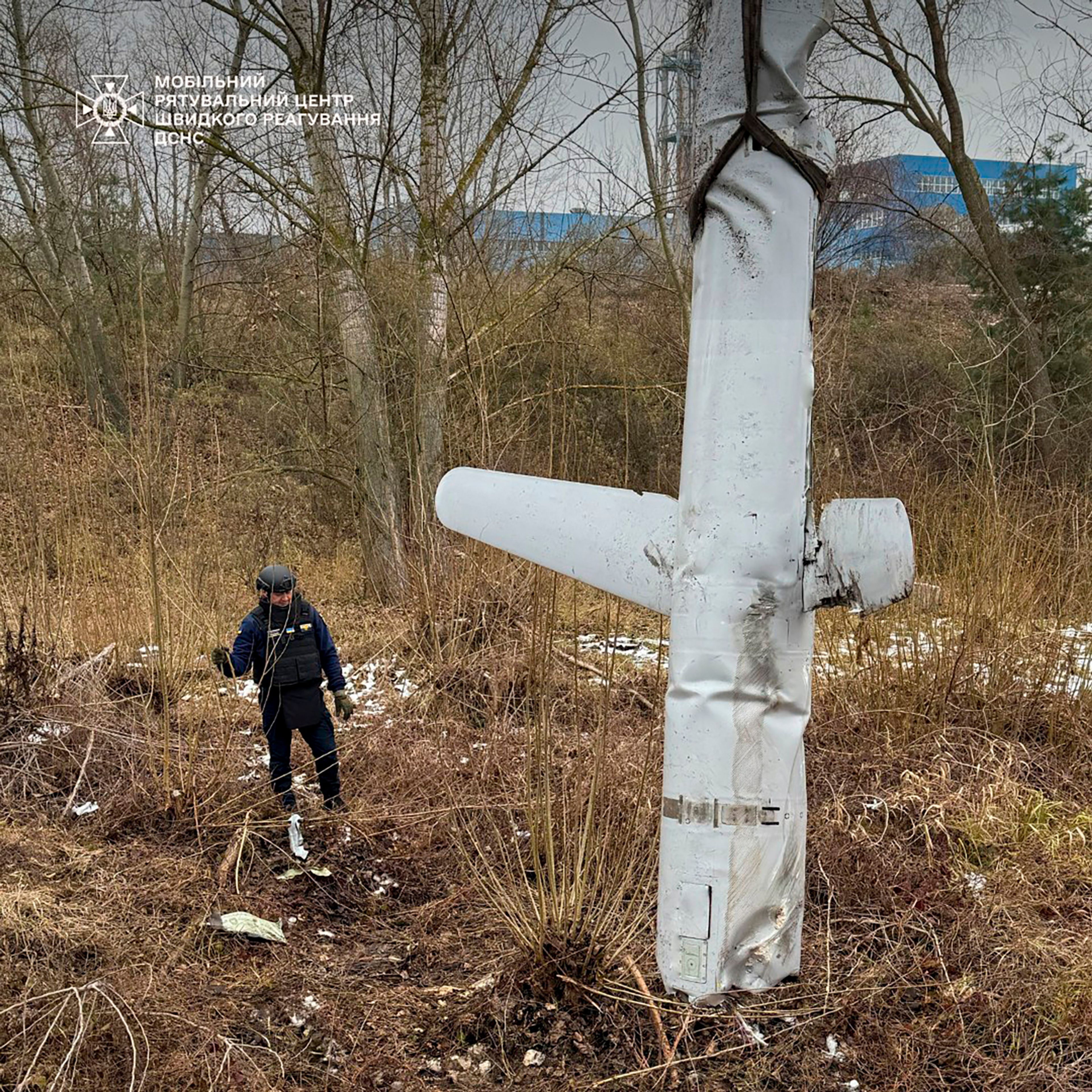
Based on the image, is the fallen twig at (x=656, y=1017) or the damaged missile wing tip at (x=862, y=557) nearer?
the damaged missile wing tip at (x=862, y=557)

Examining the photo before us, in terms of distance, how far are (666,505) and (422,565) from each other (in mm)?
4828

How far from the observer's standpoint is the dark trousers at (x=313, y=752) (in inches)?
Answer: 193

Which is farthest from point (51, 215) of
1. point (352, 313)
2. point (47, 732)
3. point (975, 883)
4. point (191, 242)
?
point (975, 883)

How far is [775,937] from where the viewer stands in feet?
5.17

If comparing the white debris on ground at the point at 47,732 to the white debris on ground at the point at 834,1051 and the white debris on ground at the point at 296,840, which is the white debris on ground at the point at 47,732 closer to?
the white debris on ground at the point at 296,840

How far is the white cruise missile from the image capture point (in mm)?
1412

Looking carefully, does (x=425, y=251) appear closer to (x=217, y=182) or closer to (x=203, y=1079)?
(x=217, y=182)

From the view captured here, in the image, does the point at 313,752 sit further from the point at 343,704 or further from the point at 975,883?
the point at 975,883

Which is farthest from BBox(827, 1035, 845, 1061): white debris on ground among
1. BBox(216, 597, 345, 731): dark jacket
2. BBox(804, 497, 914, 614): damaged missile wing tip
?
BBox(216, 597, 345, 731): dark jacket

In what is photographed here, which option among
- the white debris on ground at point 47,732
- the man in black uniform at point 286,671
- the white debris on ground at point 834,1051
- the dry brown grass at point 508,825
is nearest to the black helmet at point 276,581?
the man in black uniform at point 286,671

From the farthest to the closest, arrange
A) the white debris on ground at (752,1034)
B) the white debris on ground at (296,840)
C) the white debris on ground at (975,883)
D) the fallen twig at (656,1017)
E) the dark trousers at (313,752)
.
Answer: the dark trousers at (313,752), the white debris on ground at (296,840), the white debris on ground at (975,883), the fallen twig at (656,1017), the white debris on ground at (752,1034)

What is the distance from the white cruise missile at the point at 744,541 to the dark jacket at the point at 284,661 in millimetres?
3531

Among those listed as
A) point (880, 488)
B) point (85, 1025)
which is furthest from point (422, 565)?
point (85, 1025)

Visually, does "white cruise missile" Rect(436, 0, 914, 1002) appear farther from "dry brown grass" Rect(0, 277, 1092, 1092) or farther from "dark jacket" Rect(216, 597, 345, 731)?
"dark jacket" Rect(216, 597, 345, 731)
